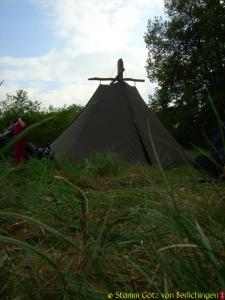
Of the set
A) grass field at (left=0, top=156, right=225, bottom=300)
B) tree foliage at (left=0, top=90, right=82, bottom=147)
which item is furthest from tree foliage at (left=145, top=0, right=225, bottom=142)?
grass field at (left=0, top=156, right=225, bottom=300)

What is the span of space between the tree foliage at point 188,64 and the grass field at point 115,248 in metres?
17.2

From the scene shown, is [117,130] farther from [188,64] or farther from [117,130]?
[188,64]

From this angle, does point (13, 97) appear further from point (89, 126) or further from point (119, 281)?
point (119, 281)

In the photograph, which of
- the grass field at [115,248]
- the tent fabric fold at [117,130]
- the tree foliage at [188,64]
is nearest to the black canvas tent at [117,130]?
the tent fabric fold at [117,130]

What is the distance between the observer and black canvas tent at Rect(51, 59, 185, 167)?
7688 millimetres

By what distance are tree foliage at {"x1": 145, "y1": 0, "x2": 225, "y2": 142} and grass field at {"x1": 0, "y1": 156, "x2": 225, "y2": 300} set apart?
17.2 metres

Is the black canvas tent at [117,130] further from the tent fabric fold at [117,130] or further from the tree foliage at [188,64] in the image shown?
the tree foliage at [188,64]

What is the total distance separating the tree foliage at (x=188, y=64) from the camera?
64.3ft

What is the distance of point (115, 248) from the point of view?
1.33m

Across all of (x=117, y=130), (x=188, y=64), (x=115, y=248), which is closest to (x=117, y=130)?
(x=117, y=130)

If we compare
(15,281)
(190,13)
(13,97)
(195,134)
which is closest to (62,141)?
(13,97)

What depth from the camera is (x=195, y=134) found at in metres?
19.4

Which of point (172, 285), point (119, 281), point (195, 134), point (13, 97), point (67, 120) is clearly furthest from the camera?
point (195, 134)

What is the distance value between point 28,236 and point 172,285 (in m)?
0.85
